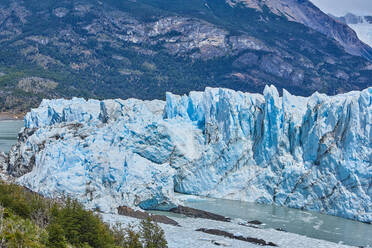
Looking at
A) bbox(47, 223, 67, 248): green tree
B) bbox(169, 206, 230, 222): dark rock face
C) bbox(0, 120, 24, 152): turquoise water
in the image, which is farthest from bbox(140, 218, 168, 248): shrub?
bbox(0, 120, 24, 152): turquoise water

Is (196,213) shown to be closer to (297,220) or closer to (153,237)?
(297,220)

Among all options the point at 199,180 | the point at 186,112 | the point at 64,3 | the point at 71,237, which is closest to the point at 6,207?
the point at 71,237

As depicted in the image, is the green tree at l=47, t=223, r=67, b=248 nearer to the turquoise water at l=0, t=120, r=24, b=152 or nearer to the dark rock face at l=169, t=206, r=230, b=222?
the dark rock face at l=169, t=206, r=230, b=222

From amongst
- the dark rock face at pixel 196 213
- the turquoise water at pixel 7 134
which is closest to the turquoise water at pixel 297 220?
the dark rock face at pixel 196 213

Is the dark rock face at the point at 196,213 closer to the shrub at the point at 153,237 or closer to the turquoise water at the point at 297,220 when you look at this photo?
the turquoise water at the point at 297,220

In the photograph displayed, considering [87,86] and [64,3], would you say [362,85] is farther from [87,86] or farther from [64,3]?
[64,3]

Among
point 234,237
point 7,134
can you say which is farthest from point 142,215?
point 7,134
